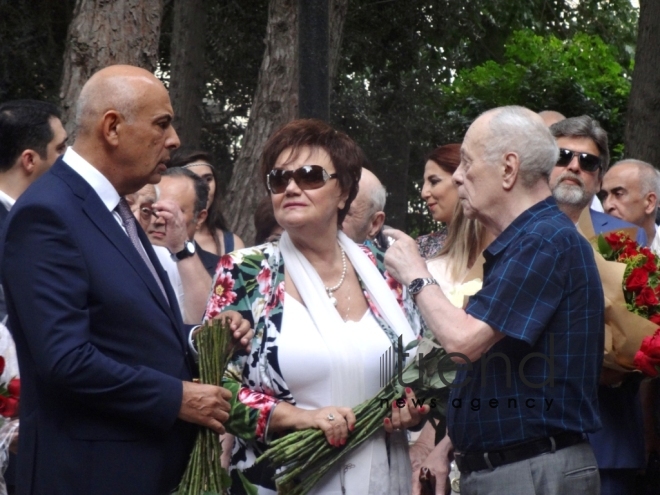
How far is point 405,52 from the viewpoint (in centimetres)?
1574

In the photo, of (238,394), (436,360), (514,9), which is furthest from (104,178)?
(514,9)

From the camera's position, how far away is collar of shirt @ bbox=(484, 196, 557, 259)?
3.61 metres

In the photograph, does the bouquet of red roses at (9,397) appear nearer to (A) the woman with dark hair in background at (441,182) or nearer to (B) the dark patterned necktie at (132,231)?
(B) the dark patterned necktie at (132,231)

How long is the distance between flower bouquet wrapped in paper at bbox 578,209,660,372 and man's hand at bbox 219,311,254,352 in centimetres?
152

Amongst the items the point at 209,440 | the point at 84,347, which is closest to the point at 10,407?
the point at 209,440

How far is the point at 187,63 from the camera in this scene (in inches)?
539

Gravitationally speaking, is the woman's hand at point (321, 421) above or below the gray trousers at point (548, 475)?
above

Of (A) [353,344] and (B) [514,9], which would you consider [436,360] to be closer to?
(A) [353,344]

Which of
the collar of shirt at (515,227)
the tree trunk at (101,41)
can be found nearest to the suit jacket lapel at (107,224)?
the collar of shirt at (515,227)

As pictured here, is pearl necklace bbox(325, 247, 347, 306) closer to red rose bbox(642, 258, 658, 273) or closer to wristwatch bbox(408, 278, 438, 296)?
wristwatch bbox(408, 278, 438, 296)

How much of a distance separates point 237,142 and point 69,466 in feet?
53.5

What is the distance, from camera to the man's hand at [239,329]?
12.7 ft

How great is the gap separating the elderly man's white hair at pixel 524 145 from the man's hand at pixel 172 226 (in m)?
2.10

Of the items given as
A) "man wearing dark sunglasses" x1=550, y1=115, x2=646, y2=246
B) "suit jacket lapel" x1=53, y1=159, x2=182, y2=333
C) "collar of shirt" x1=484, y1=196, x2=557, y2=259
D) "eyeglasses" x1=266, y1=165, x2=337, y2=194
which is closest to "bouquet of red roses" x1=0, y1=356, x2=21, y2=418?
"suit jacket lapel" x1=53, y1=159, x2=182, y2=333
